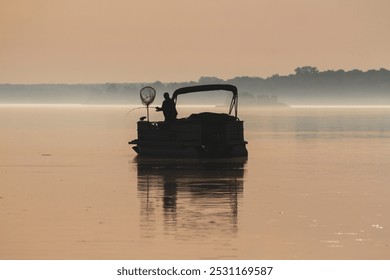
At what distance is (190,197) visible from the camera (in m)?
26.2

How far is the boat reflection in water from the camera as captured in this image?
69.0ft

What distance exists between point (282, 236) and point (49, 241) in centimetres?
433

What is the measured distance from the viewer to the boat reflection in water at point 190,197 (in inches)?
828

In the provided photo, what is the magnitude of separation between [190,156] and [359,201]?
1405 cm

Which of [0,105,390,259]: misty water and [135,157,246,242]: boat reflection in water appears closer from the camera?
[0,105,390,259]: misty water

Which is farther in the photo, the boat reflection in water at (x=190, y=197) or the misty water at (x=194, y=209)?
the boat reflection in water at (x=190, y=197)

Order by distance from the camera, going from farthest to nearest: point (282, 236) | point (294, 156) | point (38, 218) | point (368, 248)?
point (294, 156), point (38, 218), point (282, 236), point (368, 248)

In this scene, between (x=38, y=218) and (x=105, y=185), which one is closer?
(x=38, y=218)

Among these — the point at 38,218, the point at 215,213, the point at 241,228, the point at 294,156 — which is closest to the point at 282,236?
the point at 241,228

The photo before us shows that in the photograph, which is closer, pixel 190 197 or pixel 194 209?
pixel 194 209

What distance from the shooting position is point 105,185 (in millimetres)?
30453
